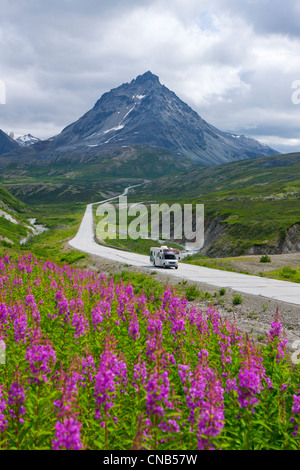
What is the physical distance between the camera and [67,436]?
15.1 ft

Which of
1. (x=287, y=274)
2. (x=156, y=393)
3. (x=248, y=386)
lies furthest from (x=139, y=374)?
(x=287, y=274)

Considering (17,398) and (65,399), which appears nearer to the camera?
(65,399)

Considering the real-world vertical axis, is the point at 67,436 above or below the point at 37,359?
below

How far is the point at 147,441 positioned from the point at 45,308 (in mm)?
9837

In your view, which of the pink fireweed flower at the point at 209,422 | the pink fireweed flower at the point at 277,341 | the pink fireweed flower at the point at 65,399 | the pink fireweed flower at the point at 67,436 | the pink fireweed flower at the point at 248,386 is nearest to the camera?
the pink fireweed flower at the point at 67,436

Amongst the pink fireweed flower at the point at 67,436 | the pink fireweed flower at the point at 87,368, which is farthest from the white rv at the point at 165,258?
the pink fireweed flower at the point at 67,436

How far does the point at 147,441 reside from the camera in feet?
17.9

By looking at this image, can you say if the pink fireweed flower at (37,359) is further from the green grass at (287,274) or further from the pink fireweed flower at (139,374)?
the green grass at (287,274)

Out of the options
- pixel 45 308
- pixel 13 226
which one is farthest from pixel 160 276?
pixel 13 226

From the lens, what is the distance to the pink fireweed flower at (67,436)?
4.55 metres

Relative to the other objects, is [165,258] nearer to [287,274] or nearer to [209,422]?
[287,274]

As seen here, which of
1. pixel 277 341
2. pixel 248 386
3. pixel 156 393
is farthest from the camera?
pixel 277 341

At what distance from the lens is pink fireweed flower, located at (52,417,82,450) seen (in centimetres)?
455

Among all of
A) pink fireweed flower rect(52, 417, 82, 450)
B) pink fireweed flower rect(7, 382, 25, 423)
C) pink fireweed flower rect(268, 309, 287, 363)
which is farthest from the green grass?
pink fireweed flower rect(52, 417, 82, 450)
